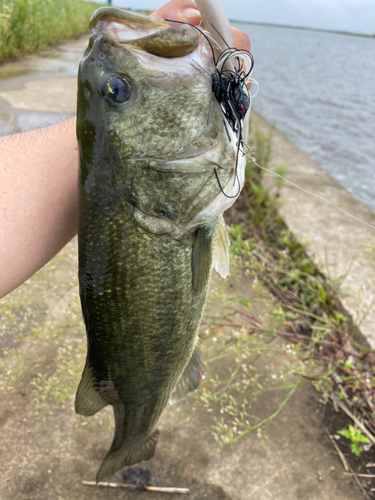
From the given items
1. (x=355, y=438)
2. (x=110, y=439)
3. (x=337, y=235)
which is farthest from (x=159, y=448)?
(x=337, y=235)

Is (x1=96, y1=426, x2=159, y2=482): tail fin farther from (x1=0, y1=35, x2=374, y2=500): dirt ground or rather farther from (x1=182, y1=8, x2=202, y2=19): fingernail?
(x1=182, y1=8, x2=202, y2=19): fingernail

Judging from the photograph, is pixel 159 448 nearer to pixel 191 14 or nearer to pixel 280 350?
pixel 280 350

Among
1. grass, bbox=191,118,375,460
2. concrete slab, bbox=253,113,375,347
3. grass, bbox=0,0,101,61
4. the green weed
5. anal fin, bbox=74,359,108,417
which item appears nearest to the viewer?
anal fin, bbox=74,359,108,417

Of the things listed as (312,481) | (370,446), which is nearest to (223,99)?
(312,481)

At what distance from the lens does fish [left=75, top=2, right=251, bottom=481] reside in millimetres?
1109

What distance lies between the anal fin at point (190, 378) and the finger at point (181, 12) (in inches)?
53.8

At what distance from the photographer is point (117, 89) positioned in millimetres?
1122

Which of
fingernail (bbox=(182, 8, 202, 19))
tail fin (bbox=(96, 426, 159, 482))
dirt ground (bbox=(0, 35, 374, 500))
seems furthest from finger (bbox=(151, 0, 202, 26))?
tail fin (bbox=(96, 426, 159, 482))

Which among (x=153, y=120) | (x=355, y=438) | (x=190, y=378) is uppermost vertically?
(x=153, y=120)

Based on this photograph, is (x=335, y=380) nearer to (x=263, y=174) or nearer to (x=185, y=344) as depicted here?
(x=185, y=344)

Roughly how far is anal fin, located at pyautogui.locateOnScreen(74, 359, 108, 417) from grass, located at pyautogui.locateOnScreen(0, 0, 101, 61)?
325 inches

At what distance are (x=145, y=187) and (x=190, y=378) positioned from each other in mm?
1066

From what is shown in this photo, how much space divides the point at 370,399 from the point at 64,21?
606 inches

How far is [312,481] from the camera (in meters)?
2.35
